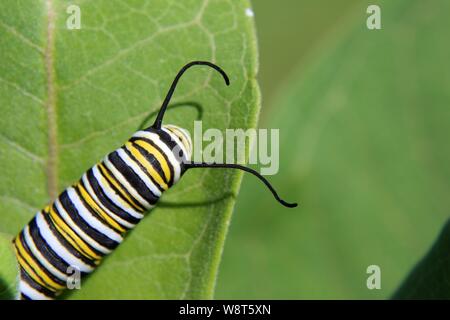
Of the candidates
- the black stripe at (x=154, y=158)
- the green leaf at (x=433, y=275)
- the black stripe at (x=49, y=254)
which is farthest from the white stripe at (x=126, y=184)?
the green leaf at (x=433, y=275)

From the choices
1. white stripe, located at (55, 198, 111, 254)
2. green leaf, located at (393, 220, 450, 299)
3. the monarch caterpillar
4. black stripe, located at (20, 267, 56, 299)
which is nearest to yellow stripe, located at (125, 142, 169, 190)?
the monarch caterpillar

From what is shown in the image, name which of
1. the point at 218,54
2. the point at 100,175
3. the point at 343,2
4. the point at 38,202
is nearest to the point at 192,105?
the point at 218,54

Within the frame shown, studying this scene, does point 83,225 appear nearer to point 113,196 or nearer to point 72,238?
point 72,238

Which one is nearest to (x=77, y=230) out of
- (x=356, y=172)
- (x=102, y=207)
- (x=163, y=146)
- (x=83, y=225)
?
(x=83, y=225)

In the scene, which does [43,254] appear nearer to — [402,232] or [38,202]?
[38,202]

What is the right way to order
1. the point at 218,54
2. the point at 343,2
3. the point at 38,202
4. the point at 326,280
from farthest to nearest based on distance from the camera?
the point at 343,2
the point at 326,280
the point at 38,202
the point at 218,54
